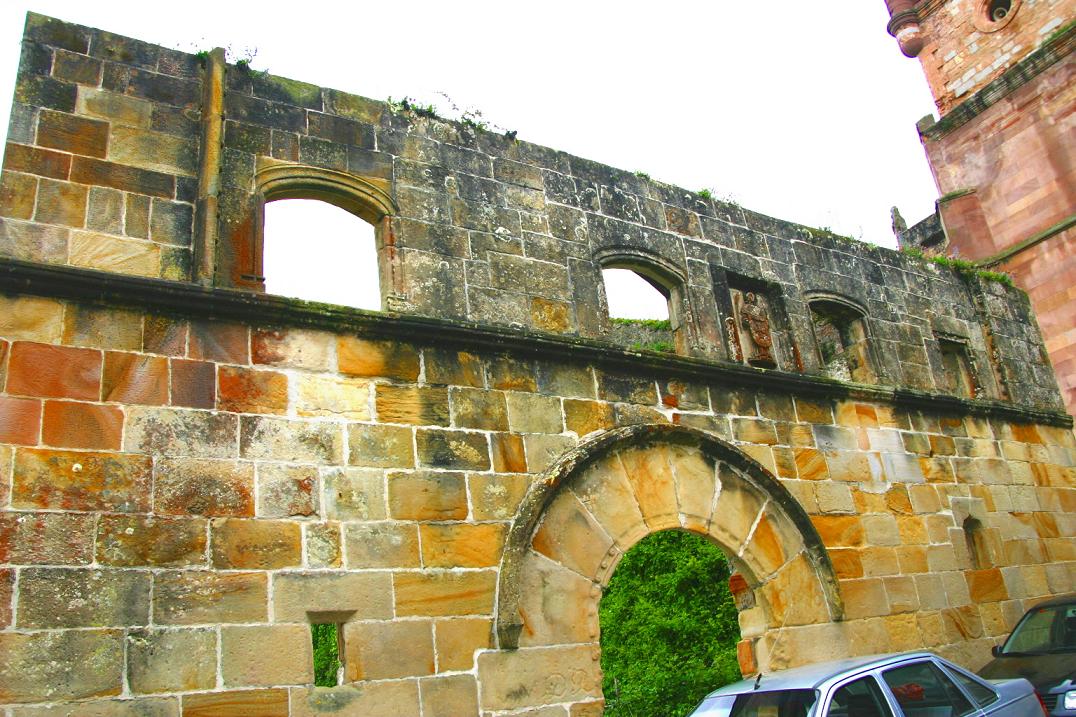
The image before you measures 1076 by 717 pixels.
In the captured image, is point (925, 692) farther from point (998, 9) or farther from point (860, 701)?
point (998, 9)

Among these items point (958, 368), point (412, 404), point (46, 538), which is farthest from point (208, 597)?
point (958, 368)

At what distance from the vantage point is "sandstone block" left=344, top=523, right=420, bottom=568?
19.5ft

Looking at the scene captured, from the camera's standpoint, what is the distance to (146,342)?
578 centimetres

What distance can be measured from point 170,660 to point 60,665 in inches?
21.9

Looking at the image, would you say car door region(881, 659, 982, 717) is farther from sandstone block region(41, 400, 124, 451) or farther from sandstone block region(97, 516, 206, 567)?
sandstone block region(41, 400, 124, 451)

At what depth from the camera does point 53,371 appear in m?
5.45

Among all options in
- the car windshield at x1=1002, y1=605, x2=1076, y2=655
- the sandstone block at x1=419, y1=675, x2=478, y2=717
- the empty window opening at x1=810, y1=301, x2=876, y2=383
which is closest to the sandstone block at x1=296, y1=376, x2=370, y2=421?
the sandstone block at x1=419, y1=675, x2=478, y2=717

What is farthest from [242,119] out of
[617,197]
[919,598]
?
[919,598]

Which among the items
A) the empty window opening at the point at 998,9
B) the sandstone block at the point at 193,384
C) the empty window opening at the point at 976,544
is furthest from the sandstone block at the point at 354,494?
the empty window opening at the point at 998,9

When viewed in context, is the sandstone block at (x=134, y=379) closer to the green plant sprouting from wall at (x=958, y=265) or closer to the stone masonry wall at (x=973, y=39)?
the green plant sprouting from wall at (x=958, y=265)

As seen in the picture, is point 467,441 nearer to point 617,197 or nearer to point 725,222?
point 617,197

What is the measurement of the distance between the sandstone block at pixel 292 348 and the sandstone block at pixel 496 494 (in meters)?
1.38

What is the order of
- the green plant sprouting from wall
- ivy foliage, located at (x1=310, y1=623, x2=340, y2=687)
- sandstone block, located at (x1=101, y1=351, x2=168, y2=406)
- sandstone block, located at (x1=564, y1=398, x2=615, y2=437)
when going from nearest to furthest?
sandstone block, located at (x1=101, y1=351, x2=168, y2=406) → sandstone block, located at (x1=564, y1=398, x2=615, y2=437) → the green plant sprouting from wall → ivy foliage, located at (x1=310, y1=623, x2=340, y2=687)

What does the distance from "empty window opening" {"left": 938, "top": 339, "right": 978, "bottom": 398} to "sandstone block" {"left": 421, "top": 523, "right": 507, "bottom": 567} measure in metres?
7.13
